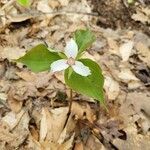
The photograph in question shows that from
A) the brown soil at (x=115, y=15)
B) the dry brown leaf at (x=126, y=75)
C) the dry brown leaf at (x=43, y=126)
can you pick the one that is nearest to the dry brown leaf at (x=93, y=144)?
the dry brown leaf at (x=43, y=126)

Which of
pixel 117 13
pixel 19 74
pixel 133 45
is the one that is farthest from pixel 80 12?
pixel 19 74

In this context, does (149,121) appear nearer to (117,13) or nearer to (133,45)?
(133,45)

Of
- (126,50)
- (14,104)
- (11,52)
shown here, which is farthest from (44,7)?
(14,104)

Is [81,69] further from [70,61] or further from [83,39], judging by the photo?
[83,39]

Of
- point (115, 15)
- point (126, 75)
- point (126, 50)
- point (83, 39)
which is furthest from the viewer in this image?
point (115, 15)

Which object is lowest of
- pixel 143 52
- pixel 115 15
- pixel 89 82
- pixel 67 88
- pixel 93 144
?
pixel 93 144

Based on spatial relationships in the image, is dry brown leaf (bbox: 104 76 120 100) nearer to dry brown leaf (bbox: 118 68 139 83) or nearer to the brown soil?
dry brown leaf (bbox: 118 68 139 83)
